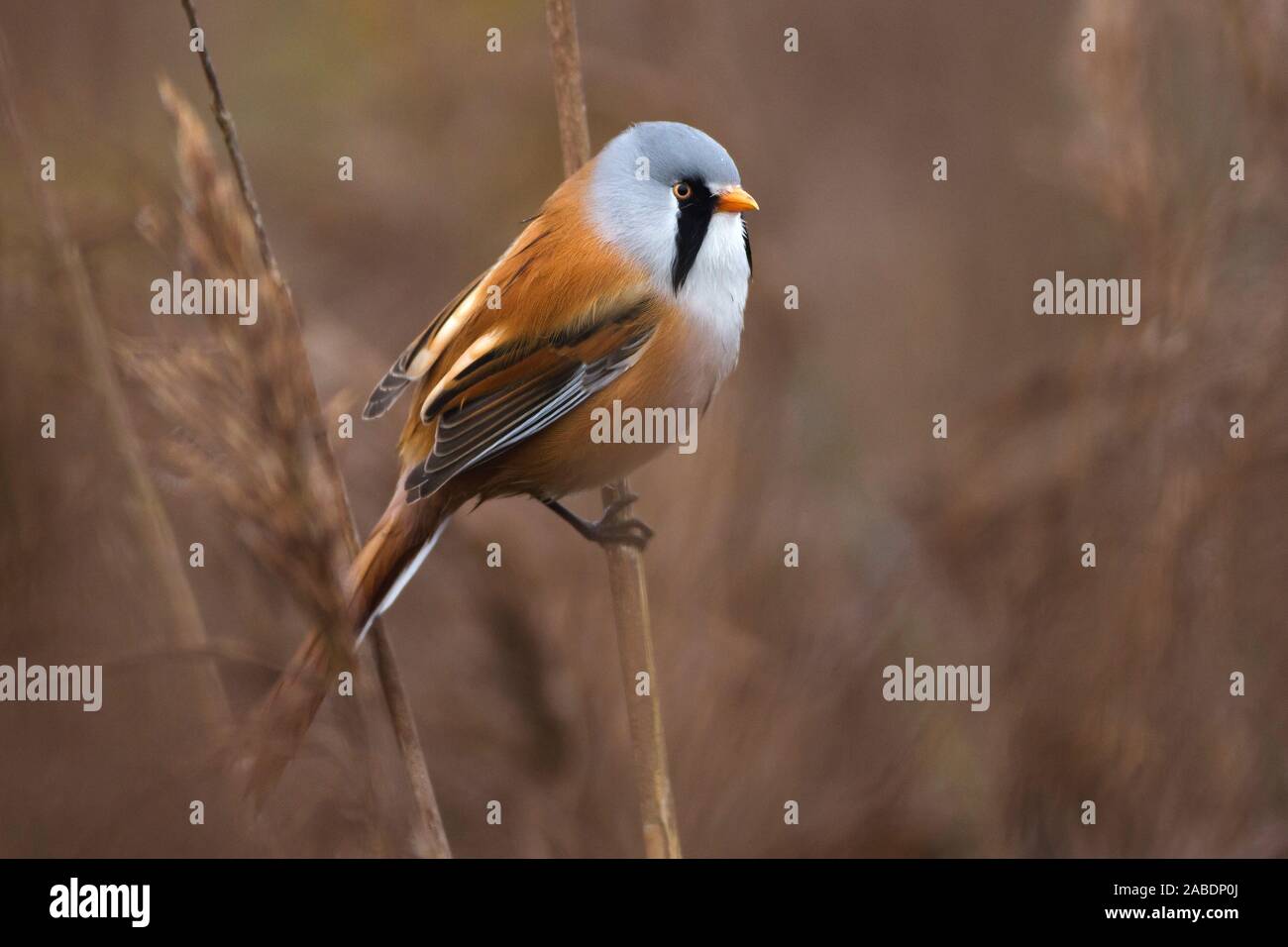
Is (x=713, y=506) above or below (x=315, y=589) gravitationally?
above

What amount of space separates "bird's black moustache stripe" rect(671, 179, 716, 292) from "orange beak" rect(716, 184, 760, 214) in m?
0.03

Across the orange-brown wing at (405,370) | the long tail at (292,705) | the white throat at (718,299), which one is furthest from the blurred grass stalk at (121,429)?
the white throat at (718,299)

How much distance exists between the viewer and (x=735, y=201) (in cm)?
281

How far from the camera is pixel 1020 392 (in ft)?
11.3

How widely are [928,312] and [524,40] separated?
1829mm

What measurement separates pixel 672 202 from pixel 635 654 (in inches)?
44.2

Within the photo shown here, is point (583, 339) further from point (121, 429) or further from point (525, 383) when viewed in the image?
point (121, 429)

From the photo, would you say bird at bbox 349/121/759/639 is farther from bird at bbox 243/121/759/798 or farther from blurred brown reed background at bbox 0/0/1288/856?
blurred brown reed background at bbox 0/0/1288/856

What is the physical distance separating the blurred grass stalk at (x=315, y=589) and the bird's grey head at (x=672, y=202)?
43.0 inches

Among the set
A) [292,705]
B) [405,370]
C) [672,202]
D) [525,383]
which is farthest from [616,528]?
[292,705]

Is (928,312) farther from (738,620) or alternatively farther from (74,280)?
(74,280)

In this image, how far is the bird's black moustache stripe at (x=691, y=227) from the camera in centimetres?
288
